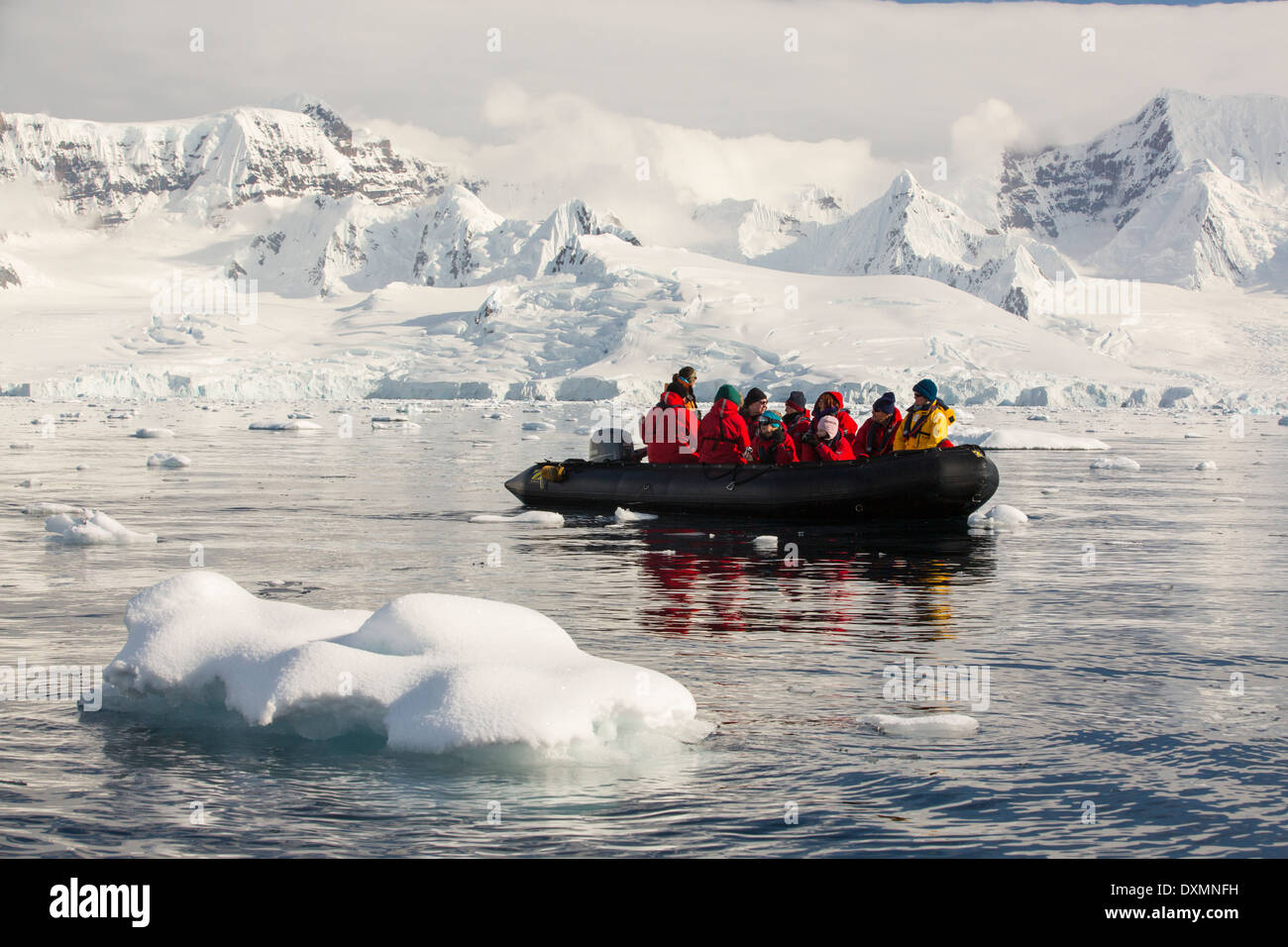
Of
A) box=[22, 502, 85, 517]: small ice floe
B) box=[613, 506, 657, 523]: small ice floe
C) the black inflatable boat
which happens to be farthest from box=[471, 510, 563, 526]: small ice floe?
box=[22, 502, 85, 517]: small ice floe

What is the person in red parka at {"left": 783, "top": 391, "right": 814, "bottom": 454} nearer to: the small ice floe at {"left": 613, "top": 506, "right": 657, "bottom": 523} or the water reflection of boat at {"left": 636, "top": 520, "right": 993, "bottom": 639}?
the water reflection of boat at {"left": 636, "top": 520, "right": 993, "bottom": 639}

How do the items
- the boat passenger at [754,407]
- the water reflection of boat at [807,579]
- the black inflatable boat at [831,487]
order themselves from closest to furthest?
the water reflection of boat at [807,579] < the black inflatable boat at [831,487] < the boat passenger at [754,407]

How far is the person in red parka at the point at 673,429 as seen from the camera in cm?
1648

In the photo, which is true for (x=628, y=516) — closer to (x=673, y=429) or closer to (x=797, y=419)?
(x=673, y=429)

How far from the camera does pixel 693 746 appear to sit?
6.27 metres

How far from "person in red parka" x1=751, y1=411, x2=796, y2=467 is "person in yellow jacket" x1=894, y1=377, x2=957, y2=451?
141 centimetres

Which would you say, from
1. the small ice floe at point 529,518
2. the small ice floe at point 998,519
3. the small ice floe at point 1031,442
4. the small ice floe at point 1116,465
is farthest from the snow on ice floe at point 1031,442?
the small ice floe at point 529,518

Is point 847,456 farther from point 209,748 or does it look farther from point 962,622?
point 209,748

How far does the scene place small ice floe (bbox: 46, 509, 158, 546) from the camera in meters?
13.7

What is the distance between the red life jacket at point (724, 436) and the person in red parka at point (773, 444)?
188 mm

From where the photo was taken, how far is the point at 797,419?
1698cm

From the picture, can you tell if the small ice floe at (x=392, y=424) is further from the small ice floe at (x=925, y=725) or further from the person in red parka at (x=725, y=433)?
the small ice floe at (x=925, y=725)
